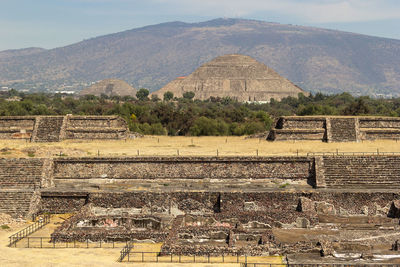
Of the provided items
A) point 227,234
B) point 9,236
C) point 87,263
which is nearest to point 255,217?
point 227,234

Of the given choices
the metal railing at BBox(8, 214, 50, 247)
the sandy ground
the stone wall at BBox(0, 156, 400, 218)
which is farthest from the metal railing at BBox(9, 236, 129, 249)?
the stone wall at BBox(0, 156, 400, 218)

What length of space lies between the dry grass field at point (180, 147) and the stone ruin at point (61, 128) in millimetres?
1059

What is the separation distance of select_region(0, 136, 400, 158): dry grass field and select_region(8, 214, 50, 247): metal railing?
29.2ft

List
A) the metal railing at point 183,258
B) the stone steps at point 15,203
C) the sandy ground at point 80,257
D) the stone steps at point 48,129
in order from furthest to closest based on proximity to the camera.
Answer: the stone steps at point 48,129 → the stone steps at point 15,203 → the metal railing at point 183,258 → the sandy ground at point 80,257

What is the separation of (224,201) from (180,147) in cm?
1421

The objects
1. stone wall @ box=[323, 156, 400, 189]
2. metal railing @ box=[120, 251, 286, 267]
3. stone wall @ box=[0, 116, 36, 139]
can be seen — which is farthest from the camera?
stone wall @ box=[0, 116, 36, 139]

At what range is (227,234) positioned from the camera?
28109 millimetres

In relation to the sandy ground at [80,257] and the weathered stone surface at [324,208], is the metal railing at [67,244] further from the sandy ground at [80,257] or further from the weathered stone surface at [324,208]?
the weathered stone surface at [324,208]

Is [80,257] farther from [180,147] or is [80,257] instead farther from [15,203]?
[180,147]

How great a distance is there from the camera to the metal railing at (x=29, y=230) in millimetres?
28083

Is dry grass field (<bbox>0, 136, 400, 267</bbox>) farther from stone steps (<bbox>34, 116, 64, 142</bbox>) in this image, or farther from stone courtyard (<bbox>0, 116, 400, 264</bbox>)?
stone courtyard (<bbox>0, 116, 400, 264</bbox>)

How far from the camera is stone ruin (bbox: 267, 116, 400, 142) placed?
49.8 metres

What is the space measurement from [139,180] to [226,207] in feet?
23.1

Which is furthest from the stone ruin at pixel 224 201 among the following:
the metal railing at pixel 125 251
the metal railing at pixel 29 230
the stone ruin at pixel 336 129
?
the stone ruin at pixel 336 129
